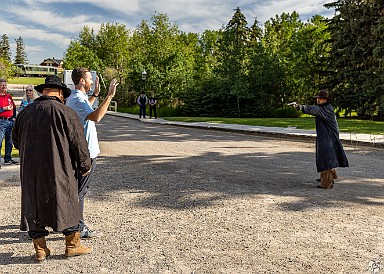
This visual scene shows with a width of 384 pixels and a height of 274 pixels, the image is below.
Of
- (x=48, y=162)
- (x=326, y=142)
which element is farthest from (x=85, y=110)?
(x=326, y=142)

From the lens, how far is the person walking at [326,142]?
6.65 meters

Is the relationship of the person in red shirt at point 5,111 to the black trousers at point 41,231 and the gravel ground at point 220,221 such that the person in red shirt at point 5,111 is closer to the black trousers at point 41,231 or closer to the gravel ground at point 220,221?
the gravel ground at point 220,221

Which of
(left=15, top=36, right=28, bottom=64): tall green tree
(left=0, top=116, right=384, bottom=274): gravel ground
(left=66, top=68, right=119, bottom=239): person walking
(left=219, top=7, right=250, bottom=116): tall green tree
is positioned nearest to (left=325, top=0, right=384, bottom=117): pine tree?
(left=219, top=7, right=250, bottom=116): tall green tree

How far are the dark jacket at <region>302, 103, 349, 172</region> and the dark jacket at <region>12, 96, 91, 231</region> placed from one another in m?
4.45

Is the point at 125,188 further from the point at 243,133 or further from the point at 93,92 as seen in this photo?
the point at 243,133

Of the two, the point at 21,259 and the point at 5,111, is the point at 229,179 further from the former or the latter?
the point at 5,111

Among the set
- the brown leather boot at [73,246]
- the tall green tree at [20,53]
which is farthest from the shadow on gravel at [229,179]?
the tall green tree at [20,53]

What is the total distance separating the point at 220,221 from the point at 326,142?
9.64ft

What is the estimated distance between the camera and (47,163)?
3590 millimetres

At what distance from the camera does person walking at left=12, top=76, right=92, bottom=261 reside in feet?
11.8

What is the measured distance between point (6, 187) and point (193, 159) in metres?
4.54

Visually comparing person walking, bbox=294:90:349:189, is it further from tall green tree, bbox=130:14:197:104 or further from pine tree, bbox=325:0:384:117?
tall green tree, bbox=130:14:197:104

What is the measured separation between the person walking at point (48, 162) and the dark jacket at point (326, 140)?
4406 mm

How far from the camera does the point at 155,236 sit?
4.46 metres
